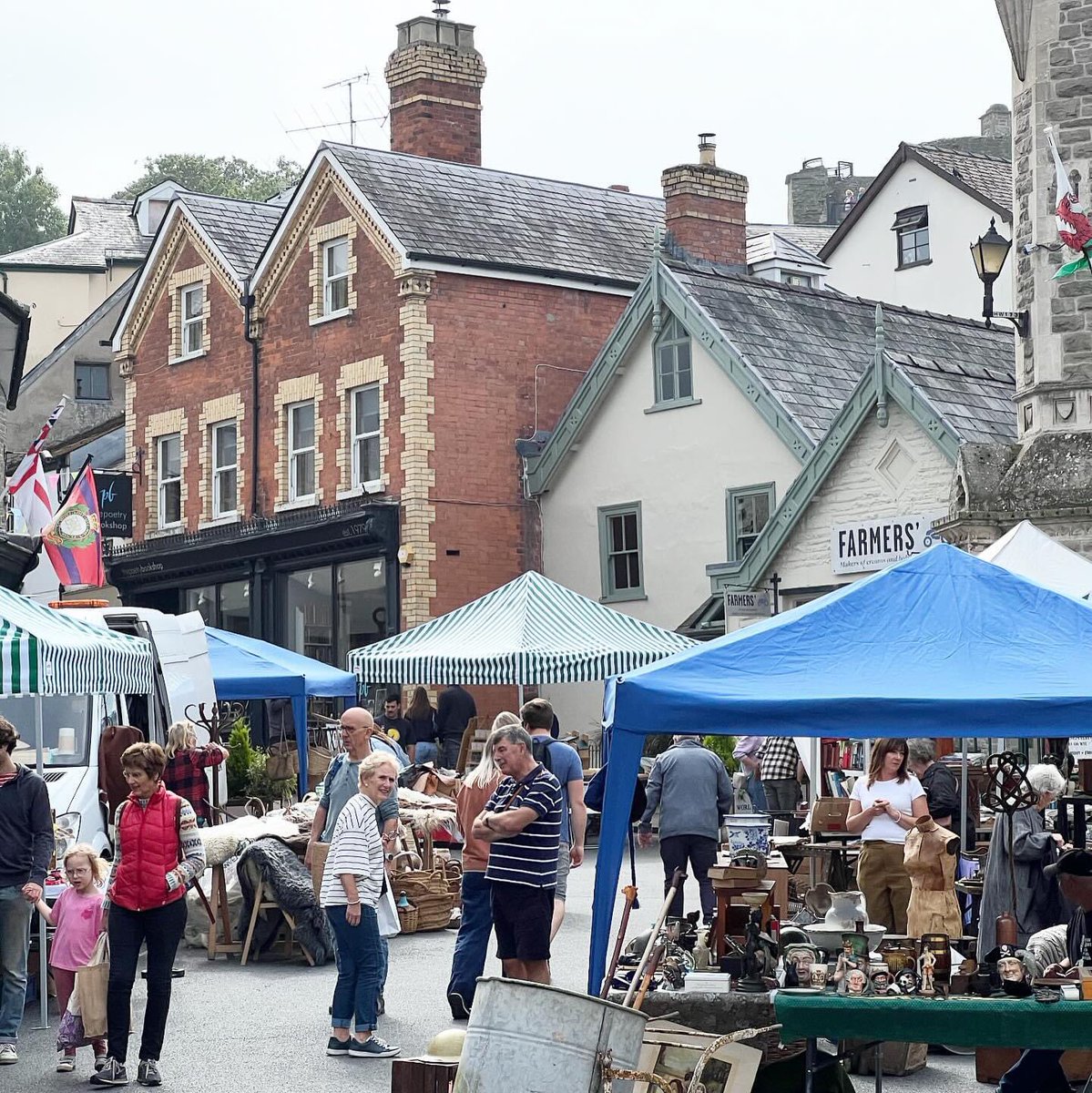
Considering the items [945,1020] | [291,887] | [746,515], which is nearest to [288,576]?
[746,515]

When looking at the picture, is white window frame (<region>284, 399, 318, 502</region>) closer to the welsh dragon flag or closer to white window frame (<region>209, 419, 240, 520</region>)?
white window frame (<region>209, 419, 240, 520</region>)

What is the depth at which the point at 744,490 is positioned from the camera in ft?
89.9

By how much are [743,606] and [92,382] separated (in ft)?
91.2

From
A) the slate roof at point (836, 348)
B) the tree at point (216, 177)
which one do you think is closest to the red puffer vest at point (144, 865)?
the slate roof at point (836, 348)

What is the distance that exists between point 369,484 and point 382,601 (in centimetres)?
189

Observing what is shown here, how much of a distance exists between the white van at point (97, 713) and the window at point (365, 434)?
40.0 ft

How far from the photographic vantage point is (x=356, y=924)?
410 inches

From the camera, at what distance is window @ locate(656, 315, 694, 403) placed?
28438 millimetres

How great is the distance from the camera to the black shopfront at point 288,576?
30.5m

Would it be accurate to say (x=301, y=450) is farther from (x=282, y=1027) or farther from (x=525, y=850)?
(x=525, y=850)

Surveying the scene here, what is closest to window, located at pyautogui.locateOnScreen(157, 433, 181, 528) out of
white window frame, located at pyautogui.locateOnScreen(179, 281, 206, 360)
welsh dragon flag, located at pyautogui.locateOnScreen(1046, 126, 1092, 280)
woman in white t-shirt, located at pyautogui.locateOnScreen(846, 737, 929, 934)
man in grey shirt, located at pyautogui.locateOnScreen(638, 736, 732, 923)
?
white window frame, located at pyautogui.locateOnScreen(179, 281, 206, 360)

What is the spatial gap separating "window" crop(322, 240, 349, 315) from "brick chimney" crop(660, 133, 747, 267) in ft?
18.4

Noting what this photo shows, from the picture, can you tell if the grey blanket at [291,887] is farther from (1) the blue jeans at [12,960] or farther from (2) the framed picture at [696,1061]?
(2) the framed picture at [696,1061]

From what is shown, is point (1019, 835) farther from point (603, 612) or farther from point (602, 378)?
point (602, 378)
